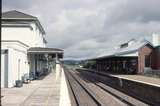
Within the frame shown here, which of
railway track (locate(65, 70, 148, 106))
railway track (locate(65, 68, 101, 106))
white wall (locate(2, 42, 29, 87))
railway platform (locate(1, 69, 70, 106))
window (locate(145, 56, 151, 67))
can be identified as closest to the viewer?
railway platform (locate(1, 69, 70, 106))

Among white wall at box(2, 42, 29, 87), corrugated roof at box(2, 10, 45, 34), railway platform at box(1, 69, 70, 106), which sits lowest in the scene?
railway platform at box(1, 69, 70, 106)

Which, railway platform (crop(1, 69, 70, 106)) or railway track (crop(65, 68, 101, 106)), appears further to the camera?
railway track (crop(65, 68, 101, 106))

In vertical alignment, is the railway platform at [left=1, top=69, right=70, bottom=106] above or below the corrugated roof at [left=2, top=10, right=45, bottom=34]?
below

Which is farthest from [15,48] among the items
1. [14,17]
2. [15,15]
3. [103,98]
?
[15,15]

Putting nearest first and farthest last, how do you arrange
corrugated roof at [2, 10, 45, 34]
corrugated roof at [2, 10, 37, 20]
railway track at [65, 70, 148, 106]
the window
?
railway track at [65, 70, 148, 106] < corrugated roof at [2, 10, 45, 34] < corrugated roof at [2, 10, 37, 20] < the window

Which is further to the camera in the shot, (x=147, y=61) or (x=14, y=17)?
(x=147, y=61)

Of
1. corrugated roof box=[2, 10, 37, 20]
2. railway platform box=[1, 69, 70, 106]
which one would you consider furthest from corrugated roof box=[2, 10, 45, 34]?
railway platform box=[1, 69, 70, 106]

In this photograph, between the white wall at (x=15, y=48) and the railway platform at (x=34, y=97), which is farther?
the white wall at (x=15, y=48)

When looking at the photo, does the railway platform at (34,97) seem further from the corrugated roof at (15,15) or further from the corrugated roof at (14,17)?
the corrugated roof at (15,15)

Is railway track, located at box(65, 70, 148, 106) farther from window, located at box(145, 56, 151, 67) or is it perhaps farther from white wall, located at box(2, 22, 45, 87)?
window, located at box(145, 56, 151, 67)

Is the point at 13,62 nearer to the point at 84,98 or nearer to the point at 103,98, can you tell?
the point at 84,98

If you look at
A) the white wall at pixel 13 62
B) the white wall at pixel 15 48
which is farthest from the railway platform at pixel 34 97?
the white wall at pixel 15 48

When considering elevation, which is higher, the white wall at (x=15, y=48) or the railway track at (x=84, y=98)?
the white wall at (x=15, y=48)

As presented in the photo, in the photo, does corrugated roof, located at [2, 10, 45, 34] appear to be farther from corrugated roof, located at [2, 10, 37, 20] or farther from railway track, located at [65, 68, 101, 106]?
railway track, located at [65, 68, 101, 106]
